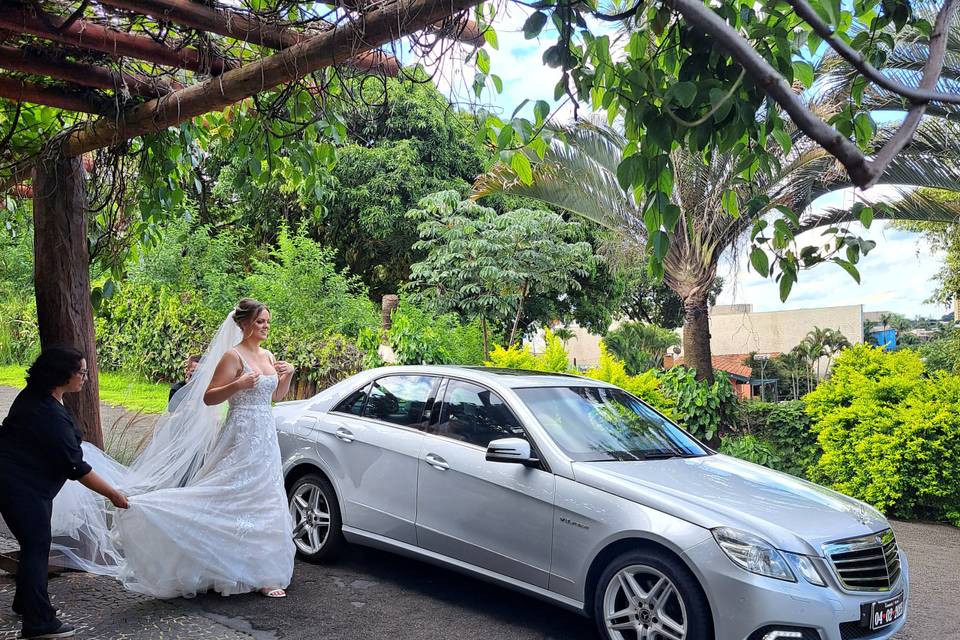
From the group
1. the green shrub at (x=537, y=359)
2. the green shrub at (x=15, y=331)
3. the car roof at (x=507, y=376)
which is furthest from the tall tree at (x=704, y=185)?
the green shrub at (x=15, y=331)

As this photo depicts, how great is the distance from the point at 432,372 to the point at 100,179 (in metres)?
4.18

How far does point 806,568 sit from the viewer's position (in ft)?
13.8

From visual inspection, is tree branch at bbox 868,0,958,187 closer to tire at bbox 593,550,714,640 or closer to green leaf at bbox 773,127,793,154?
green leaf at bbox 773,127,793,154

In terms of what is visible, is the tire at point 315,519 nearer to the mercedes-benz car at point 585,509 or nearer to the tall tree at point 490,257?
the mercedes-benz car at point 585,509

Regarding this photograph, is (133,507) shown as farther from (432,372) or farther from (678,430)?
(678,430)

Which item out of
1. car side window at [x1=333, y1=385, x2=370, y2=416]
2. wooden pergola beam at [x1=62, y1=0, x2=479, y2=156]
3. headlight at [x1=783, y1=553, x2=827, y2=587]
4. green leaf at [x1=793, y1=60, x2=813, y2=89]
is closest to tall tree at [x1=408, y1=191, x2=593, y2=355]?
car side window at [x1=333, y1=385, x2=370, y2=416]

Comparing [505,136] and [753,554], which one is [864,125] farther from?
[753,554]

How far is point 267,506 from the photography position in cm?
572

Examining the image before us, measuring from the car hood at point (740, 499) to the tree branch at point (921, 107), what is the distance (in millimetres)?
2149

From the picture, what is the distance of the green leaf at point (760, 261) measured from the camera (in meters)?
3.58

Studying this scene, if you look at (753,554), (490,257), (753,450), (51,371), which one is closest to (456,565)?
(753,554)

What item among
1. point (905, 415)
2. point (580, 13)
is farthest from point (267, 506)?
point (905, 415)

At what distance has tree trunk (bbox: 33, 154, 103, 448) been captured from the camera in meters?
7.02

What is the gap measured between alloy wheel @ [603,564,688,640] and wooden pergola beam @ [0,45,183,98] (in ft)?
16.3
